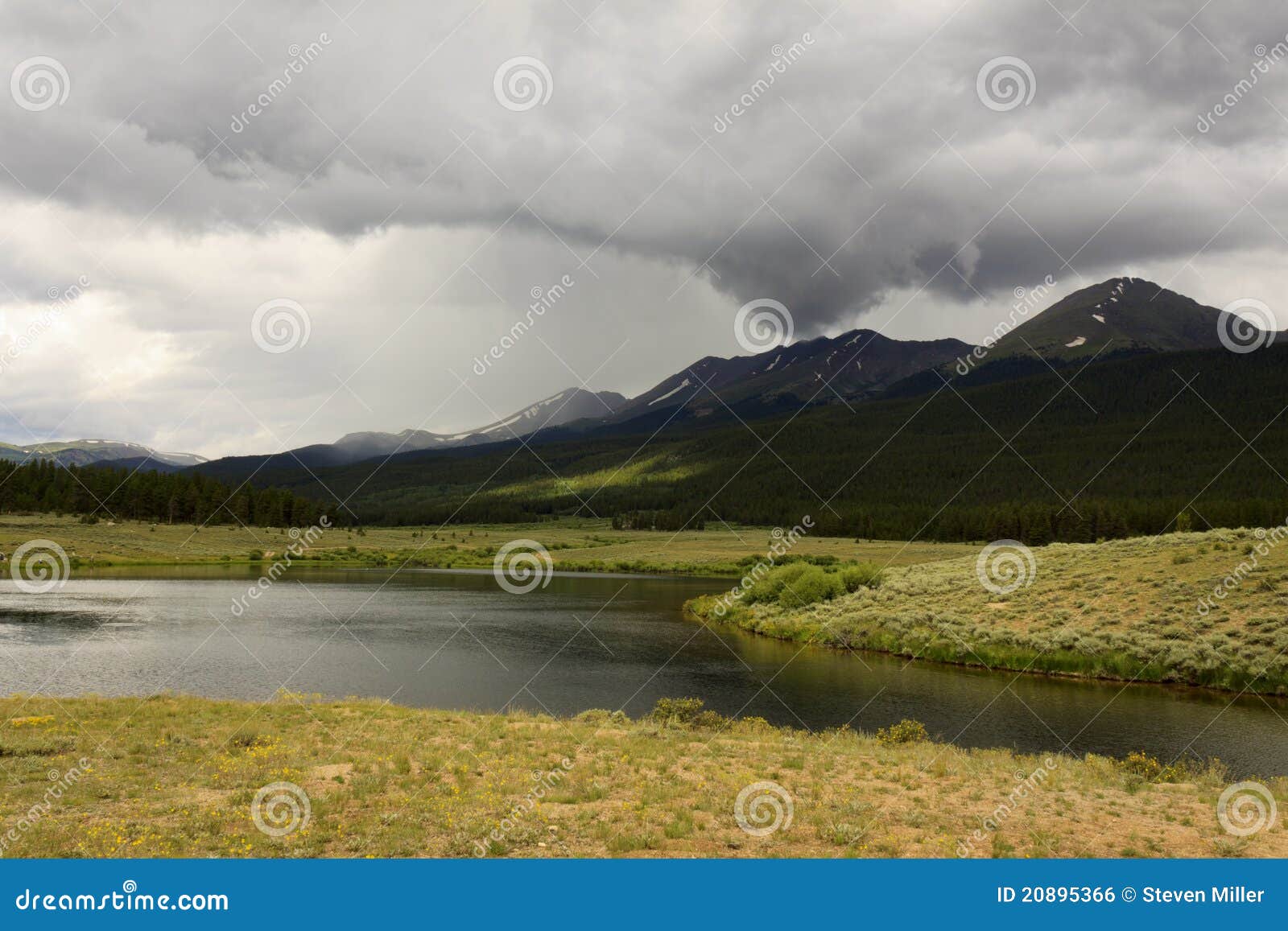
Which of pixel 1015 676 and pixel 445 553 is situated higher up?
pixel 445 553

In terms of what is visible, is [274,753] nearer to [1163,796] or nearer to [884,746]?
[884,746]

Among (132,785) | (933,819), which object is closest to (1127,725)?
(933,819)

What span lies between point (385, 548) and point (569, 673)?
11821cm

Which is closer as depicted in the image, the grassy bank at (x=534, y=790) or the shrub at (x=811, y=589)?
the grassy bank at (x=534, y=790)

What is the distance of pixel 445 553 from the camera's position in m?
143

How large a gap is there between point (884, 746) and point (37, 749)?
22572 millimetres
